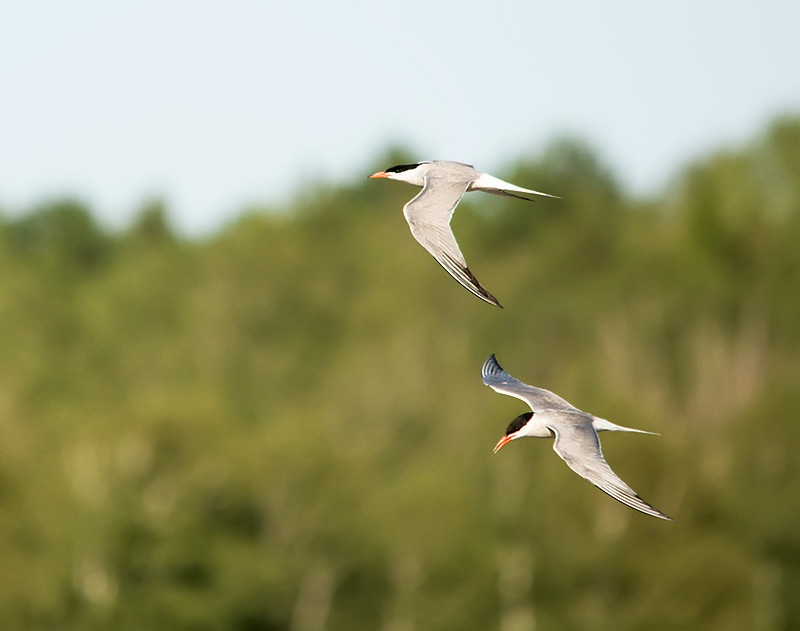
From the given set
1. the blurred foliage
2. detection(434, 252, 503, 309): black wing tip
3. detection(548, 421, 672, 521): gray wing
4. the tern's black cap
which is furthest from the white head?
the blurred foliage

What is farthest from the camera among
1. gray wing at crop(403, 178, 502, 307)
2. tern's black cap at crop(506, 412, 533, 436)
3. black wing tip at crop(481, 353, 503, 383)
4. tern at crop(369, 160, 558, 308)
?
black wing tip at crop(481, 353, 503, 383)

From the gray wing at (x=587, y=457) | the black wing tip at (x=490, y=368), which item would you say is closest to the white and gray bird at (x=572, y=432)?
the gray wing at (x=587, y=457)

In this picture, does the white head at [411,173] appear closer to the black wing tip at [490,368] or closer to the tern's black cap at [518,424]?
the black wing tip at [490,368]

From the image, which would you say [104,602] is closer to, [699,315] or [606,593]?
[606,593]

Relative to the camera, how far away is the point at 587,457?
9.20m

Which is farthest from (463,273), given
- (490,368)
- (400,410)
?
(400,410)

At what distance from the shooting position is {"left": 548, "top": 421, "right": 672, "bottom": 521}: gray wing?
8.54 metres

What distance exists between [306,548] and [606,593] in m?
6.80

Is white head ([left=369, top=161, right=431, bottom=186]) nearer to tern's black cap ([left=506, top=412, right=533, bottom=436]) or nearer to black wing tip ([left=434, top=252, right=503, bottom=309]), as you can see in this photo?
black wing tip ([left=434, top=252, right=503, bottom=309])

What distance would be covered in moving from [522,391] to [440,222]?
1571mm

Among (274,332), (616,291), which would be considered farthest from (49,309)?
(616,291)

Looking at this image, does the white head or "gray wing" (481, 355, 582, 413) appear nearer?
"gray wing" (481, 355, 582, 413)

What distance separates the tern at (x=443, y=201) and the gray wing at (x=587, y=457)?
1148 millimetres

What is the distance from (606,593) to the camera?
3284 centimetres
